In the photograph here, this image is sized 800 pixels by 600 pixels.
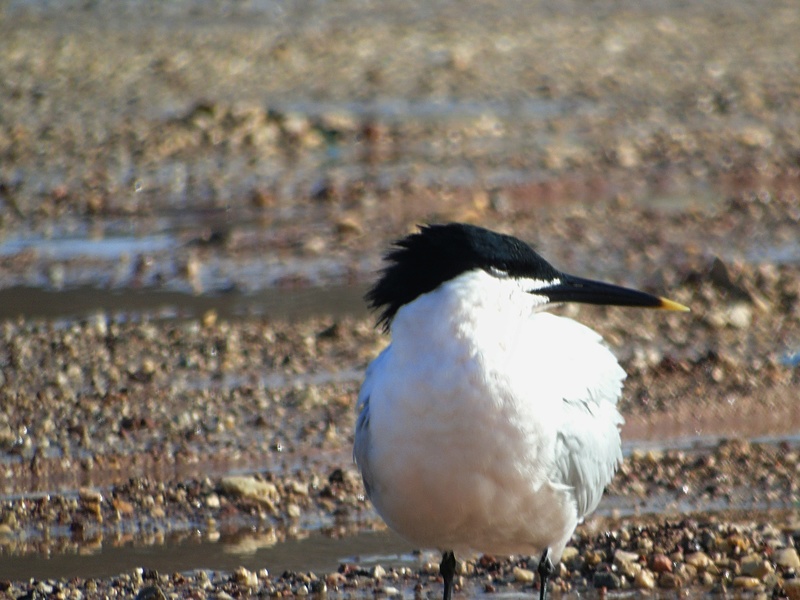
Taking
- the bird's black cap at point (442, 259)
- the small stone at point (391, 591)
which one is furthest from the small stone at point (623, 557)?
the bird's black cap at point (442, 259)

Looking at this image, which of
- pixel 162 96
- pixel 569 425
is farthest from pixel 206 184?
pixel 569 425

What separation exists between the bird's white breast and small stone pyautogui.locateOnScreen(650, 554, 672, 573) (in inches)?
22.8

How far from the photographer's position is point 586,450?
501cm

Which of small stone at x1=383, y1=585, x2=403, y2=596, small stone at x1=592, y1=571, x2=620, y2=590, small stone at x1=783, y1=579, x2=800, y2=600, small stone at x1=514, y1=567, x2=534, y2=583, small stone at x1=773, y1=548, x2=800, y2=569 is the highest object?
small stone at x1=773, y1=548, x2=800, y2=569

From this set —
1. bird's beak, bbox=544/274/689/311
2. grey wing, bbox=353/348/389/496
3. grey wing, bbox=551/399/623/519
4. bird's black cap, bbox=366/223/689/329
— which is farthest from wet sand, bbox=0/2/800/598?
bird's black cap, bbox=366/223/689/329

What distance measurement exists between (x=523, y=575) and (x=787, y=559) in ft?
3.22

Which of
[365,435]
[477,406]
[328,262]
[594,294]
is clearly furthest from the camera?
[328,262]

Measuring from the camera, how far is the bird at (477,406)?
15.0 feet

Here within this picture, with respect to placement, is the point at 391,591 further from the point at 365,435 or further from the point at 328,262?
the point at 328,262

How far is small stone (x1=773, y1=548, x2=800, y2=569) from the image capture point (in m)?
5.46

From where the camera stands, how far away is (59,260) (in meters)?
11.0

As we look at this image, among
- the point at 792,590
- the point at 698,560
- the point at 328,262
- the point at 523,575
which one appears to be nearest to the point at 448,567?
the point at 523,575

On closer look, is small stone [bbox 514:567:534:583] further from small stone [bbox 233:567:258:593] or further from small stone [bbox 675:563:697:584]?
small stone [bbox 233:567:258:593]

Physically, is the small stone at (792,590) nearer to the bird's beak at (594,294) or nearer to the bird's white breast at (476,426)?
the bird's white breast at (476,426)
